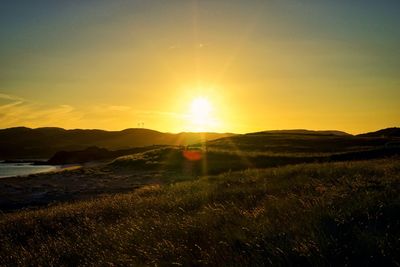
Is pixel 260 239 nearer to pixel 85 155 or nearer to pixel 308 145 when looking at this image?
pixel 308 145

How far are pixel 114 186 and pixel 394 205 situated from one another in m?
24.3

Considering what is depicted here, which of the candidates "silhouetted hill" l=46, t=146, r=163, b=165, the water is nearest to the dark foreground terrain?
Result: the water

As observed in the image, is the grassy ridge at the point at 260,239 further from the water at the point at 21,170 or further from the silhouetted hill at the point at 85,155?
the silhouetted hill at the point at 85,155

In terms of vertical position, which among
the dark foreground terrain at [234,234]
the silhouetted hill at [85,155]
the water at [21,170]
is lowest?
the water at [21,170]

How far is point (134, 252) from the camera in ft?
19.8

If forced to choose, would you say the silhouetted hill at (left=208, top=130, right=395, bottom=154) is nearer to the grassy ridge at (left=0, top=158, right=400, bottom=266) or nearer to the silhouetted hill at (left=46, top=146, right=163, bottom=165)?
the silhouetted hill at (left=46, top=146, right=163, bottom=165)

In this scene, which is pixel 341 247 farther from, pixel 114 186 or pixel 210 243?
pixel 114 186

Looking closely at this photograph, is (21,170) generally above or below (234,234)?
below

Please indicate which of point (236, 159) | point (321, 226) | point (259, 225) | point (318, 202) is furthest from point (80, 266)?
point (236, 159)

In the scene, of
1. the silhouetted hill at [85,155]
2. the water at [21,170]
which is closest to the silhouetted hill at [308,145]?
the silhouetted hill at [85,155]

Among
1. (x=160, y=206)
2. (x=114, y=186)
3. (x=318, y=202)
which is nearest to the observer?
(x=318, y=202)

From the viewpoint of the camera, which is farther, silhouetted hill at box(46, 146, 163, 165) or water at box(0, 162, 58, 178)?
silhouetted hill at box(46, 146, 163, 165)

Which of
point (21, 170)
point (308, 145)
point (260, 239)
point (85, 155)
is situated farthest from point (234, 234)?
point (85, 155)

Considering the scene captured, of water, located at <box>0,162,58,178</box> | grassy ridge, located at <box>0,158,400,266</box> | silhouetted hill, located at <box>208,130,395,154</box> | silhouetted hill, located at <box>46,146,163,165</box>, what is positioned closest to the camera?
grassy ridge, located at <box>0,158,400,266</box>
